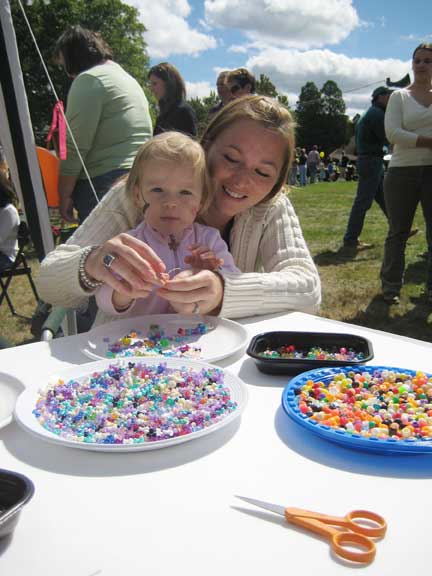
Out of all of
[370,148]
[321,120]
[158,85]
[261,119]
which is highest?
[321,120]

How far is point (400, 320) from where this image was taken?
11.3ft

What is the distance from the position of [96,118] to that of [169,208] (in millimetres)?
1409

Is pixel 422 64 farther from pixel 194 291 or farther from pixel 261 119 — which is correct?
pixel 194 291

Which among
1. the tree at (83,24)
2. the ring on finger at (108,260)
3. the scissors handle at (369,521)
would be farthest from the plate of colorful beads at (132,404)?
the tree at (83,24)

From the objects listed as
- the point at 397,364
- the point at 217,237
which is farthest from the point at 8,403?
the point at 217,237

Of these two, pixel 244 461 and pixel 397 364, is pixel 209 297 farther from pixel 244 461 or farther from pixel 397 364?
pixel 244 461

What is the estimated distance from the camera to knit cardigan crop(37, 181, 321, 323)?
4.33 feet

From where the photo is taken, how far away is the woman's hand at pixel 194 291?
117 centimetres

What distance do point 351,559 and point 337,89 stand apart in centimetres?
6077

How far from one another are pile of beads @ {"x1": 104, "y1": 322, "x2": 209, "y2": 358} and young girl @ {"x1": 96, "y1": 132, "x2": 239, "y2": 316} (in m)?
0.13

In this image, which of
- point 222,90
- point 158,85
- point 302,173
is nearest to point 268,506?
point 158,85

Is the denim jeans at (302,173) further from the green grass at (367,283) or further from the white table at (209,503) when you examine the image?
the white table at (209,503)

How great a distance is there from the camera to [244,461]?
65cm

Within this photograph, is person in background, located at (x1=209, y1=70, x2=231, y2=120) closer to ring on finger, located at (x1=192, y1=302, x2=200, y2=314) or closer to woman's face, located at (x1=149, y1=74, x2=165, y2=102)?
woman's face, located at (x1=149, y1=74, x2=165, y2=102)
